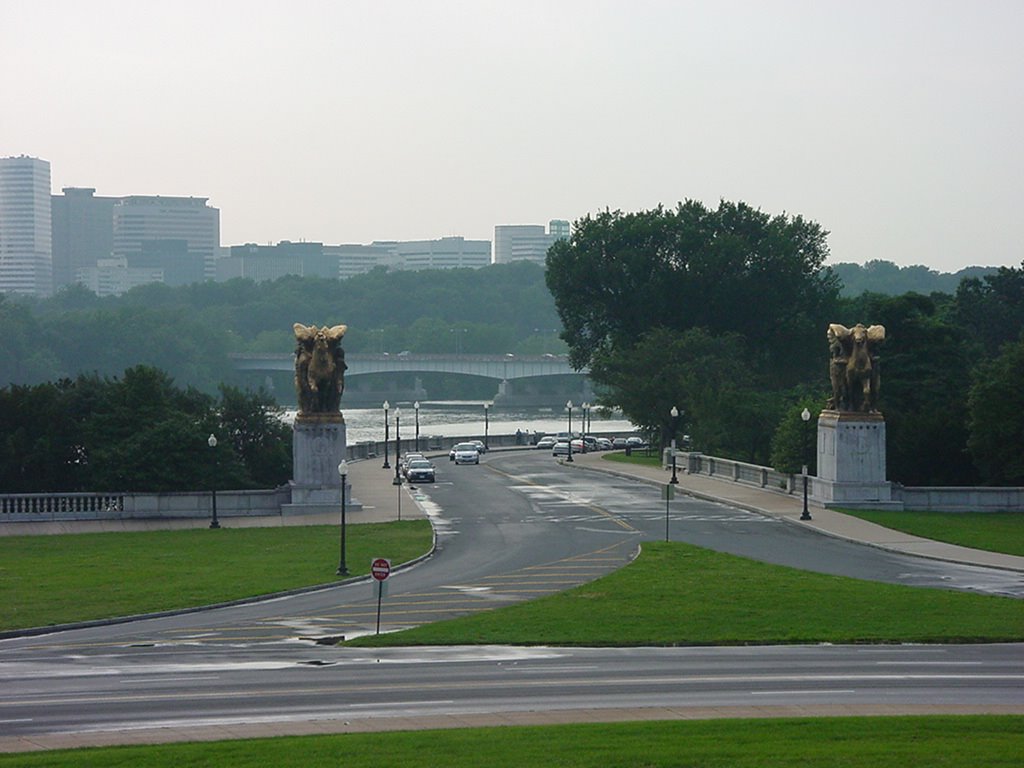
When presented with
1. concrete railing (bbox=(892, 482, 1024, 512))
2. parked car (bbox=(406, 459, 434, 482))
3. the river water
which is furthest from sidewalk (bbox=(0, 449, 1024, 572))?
the river water

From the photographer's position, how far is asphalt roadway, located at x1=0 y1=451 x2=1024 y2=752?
85.5 ft

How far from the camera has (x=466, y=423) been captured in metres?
173

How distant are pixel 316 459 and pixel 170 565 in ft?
51.5

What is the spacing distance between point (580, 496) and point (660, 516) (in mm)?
9998

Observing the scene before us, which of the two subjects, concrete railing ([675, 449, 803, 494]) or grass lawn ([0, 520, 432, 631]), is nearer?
grass lawn ([0, 520, 432, 631])

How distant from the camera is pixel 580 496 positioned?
70500mm

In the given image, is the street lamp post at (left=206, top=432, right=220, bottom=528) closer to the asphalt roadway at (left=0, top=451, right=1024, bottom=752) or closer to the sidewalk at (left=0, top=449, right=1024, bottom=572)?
the sidewalk at (left=0, top=449, right=1024, bottom=572)

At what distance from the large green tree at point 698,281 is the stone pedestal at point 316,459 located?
174ft

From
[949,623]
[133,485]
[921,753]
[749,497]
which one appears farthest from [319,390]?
[921,753]

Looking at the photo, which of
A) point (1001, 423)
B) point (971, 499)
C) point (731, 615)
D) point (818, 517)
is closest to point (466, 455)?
point (1001, 423)

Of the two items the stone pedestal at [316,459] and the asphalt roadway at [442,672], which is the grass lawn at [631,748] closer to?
the asphalt roadway at [442,672]

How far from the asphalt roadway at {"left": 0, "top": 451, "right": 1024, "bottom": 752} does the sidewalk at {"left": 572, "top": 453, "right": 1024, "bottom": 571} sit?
0.36m

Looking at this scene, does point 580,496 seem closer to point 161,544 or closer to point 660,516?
point 660,516

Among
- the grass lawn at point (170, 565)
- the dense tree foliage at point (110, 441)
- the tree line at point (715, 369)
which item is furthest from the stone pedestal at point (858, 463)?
the dense tree foliage at point (110, 441)
